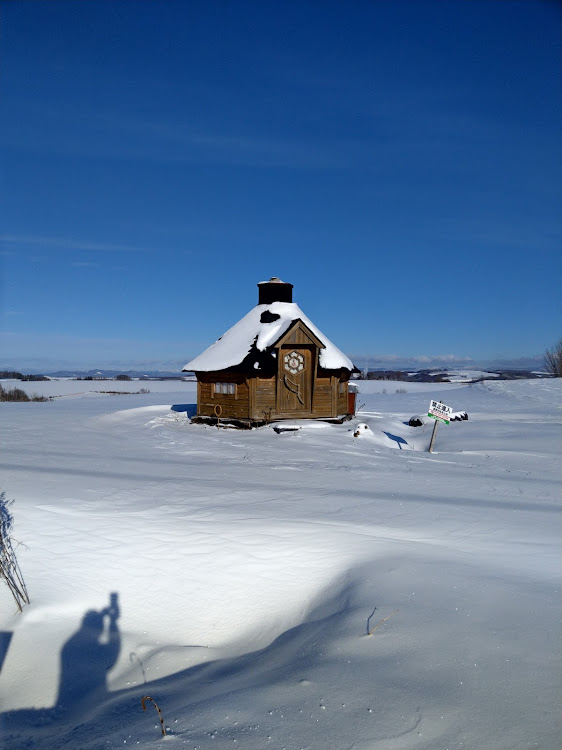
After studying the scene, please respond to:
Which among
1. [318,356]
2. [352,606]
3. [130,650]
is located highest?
[318,356]

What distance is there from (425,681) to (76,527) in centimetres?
612

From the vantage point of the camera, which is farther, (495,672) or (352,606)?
(352,606)

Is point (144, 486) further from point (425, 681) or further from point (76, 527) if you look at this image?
point (425, 681)

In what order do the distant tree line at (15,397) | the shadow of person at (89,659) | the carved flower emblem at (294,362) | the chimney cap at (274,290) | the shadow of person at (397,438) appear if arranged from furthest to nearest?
the distant tree line at (15,397) → the chimney cap at (274,290) → the shadow of person at (397,438) → the carved flower emblem at (294,362) → the shadow of person at (89,659)

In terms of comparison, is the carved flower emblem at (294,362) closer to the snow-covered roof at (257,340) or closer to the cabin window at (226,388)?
the snow-covered roof at (257,340)

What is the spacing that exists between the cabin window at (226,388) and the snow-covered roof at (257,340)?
0.81 metres

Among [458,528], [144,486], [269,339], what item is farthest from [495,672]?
[269,339]

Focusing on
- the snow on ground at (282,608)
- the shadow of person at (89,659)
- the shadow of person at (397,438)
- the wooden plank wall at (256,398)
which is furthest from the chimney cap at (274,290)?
the shadow of person at (89,659)

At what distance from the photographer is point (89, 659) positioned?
5480mm

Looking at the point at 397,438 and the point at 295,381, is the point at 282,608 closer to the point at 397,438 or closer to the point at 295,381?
the point at 295,381

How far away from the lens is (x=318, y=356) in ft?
66.7

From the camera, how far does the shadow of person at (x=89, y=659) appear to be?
4949 millimetres

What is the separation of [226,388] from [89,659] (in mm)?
15191

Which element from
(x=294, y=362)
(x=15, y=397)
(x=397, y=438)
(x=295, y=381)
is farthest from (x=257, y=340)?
(x=15, y=397)
